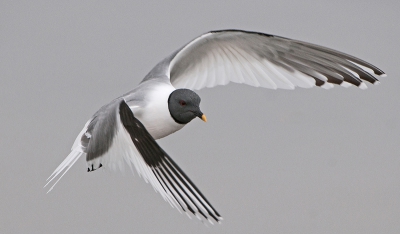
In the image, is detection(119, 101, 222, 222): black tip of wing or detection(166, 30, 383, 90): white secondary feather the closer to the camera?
detection(119, 101, 222, 222): black tip of wing

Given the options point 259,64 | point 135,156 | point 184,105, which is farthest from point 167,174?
point 259,64

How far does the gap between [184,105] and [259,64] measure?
53 cm

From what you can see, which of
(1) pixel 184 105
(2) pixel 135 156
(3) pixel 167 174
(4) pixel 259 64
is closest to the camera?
(3) pixel 167 174

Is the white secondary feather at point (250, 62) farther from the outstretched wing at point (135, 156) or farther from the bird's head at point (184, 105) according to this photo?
the outstretched wing at point (135, 156)

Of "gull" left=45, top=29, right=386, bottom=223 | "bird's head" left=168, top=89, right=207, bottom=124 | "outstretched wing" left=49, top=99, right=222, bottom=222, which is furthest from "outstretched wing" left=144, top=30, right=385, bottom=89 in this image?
"outstretched wing" left=49, top=99, right=222, bottom=222

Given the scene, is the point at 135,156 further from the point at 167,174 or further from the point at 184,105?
the point at 184,105

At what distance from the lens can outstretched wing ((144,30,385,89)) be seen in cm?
273

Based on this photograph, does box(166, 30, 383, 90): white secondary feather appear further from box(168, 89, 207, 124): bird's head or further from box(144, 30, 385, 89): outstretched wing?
box(168, 89, 207, 124): bird's head

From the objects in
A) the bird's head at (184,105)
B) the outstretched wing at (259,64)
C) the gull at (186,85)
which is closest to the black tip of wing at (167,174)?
the gull at (186,85)

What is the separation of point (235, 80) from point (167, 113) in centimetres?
53

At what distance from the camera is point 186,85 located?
303cm

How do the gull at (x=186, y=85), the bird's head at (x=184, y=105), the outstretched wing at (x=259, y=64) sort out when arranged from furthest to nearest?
the outstretched wing at (x=259, y=64)
the bird's head at (x=184, y=105)
the gull at (x=186, y=85)

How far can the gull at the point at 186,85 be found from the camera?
205cm

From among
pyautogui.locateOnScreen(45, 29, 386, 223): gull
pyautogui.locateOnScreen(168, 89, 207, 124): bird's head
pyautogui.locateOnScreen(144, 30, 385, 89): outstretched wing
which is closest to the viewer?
pyautogui.locateOnScreen(45, 29, 386, 223): gull
